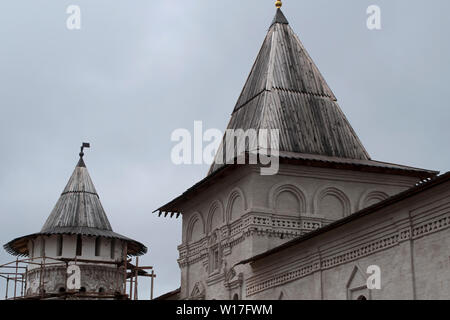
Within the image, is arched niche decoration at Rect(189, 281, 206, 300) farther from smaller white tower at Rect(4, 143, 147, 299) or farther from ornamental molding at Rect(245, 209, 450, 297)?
smaller white tower at Rect(4, 143, 147, 299)

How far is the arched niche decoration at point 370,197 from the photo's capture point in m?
20.0

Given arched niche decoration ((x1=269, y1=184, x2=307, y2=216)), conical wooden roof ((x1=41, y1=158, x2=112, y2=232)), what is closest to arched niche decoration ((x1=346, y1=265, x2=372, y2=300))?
arched niche decoration ((x1=269, y1=184, x2=307, y2=216))

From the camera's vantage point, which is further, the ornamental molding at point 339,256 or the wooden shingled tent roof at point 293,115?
the wooden shingled tent roof at point 293,115

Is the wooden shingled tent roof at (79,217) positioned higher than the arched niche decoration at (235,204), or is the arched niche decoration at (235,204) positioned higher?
the wooden shingled tent roof at (79,217)

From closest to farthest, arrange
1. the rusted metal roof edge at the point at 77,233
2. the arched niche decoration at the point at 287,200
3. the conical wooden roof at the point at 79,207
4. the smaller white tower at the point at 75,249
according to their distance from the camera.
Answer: the arched niche decoration at the point at 287,200
the smaller white tower at the point at 75,249
the rusted metal roof edge at the point at 77,233
the conical wooden roof at the point at 79,207

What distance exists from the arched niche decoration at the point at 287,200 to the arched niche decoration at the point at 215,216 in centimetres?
165

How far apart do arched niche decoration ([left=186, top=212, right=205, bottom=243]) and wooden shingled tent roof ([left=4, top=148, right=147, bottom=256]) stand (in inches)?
485

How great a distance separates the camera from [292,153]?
1998 cm

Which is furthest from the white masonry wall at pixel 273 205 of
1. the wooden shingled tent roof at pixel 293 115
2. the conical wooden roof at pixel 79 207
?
the conical wooden roof at pixel 79 207

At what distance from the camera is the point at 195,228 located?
22234 millimetres

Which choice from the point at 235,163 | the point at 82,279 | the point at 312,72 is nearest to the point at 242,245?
the point at 235,163

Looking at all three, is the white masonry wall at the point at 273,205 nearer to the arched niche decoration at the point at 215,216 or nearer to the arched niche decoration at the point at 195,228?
the arched niche decoration at the point at 215,216

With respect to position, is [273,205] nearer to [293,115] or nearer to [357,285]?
[293,115]
